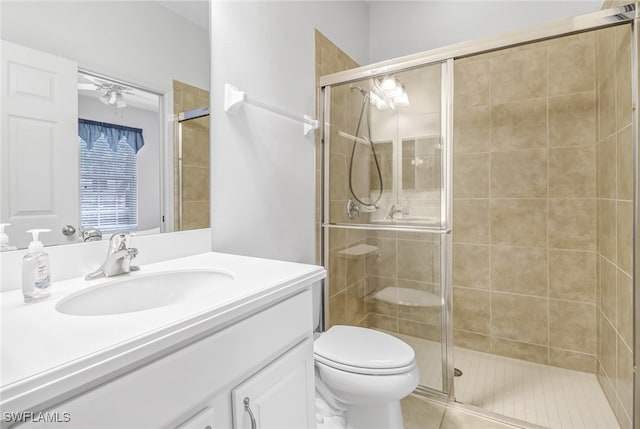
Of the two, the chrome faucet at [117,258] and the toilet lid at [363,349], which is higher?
the chrome faucet at [117,258]

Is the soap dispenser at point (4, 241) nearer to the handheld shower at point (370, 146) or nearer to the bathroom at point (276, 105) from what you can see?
the bathroom at point (276, 105)

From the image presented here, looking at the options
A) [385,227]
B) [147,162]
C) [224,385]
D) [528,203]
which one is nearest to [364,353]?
[385,227]

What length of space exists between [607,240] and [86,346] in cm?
222

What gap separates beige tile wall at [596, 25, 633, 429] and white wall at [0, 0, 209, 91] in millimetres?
1793

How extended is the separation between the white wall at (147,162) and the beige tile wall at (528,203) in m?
1.98

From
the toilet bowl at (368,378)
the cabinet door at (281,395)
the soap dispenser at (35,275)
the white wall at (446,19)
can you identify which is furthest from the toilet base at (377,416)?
the white wall at (446,19)

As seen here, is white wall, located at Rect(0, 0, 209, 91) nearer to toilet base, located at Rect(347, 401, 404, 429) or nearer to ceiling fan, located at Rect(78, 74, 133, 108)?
ceiling fan, located at Rect(78, 74, 133, 108)

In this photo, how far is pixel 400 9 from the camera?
2.48 metres

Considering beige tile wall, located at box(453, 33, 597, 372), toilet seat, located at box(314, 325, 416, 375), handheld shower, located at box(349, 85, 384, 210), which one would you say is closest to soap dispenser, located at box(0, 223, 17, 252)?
toilet seat, located at box(314, 325, 416, 375)

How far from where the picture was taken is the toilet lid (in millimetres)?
1269

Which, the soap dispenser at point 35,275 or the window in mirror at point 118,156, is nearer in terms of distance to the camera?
the soap dispenser at point 35,275

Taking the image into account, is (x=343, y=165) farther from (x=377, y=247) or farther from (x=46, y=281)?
(x=46, y=281)

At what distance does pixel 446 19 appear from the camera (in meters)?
2.32

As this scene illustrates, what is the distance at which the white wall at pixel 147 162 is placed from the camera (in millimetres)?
1009
